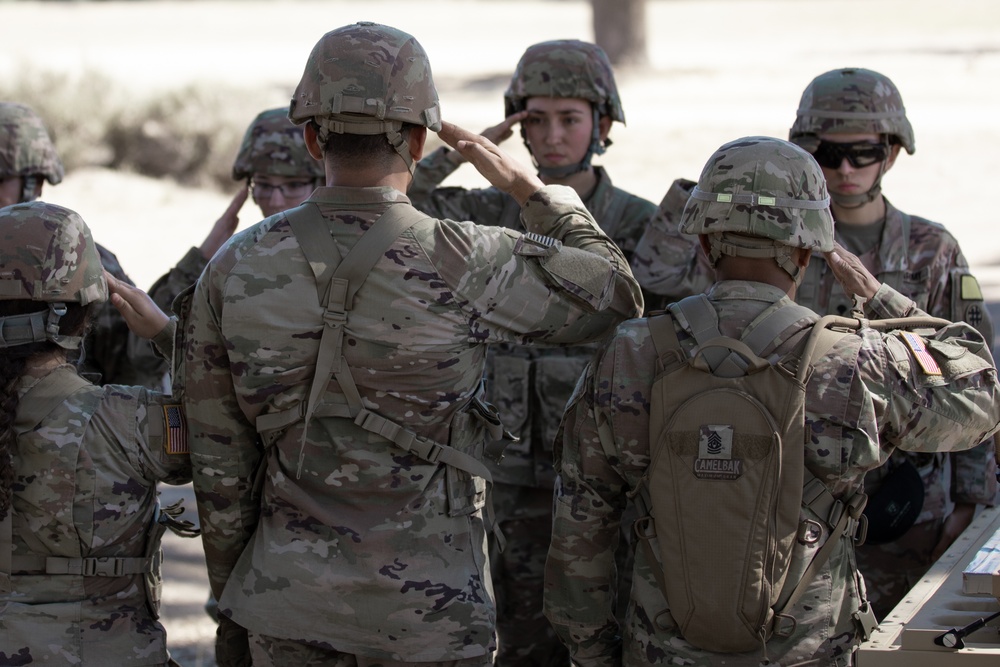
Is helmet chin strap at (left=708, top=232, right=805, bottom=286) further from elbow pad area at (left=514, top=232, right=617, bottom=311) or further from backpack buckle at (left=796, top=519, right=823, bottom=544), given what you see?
backpack buckle at (left=796, top=519, right=823, bottom=544)

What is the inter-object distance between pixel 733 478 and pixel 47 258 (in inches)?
73.5

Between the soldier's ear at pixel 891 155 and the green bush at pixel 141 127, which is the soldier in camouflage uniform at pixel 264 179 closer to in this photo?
the soldier's ear at pixel 891 155

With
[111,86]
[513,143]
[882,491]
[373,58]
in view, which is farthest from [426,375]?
[111,86]

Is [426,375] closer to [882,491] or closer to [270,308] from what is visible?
[270,308]

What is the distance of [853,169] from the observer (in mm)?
4812

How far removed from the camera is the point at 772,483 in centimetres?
322

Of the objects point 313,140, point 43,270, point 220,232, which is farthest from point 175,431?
point 220,232

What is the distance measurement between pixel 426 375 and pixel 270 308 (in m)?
0.42

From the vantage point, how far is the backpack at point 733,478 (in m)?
3.22

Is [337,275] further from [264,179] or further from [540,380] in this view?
[264,179]

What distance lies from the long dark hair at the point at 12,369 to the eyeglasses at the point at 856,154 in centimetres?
269

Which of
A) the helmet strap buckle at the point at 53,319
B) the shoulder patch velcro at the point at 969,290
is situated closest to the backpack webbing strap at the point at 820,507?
the shoulder patch velcro at the point at 969,290

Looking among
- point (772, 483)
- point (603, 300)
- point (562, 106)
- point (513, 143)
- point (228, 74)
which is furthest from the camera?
point (228, 74)

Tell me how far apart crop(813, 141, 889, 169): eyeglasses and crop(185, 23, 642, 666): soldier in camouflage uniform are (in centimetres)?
170
